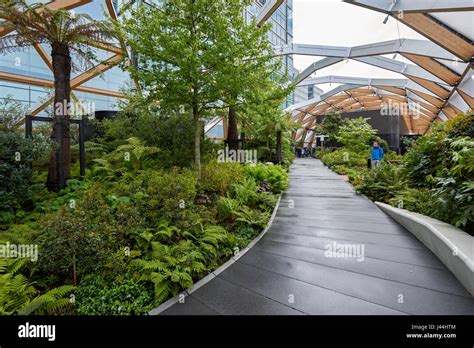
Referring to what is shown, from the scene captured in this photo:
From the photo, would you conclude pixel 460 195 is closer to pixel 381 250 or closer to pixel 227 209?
pixel 381 250

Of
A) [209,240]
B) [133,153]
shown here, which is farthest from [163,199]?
[133,153]

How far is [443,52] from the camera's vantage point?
15.3 m

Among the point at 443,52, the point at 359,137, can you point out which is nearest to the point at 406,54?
the point at 443,52

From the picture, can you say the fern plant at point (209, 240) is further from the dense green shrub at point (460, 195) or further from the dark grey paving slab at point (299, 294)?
the dense green shrub at point (460, 195)

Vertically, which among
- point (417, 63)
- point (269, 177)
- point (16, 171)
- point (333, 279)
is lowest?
point (333, 279)

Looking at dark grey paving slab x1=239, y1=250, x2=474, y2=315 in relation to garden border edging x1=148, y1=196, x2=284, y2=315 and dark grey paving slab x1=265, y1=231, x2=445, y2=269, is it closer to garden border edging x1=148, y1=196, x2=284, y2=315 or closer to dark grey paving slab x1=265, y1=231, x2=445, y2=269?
garden border edging x1=148, y1=196, x2=284, y2=315

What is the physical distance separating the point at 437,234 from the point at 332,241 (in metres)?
1.65

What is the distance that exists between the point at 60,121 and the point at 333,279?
7634 mm

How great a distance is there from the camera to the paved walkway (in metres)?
2.83

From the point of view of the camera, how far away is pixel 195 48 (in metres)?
6.10

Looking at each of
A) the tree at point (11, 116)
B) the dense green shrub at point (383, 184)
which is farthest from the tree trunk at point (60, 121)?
the dense green shrub at point (383, 184)

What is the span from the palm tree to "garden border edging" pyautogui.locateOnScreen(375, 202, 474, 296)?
335 inches

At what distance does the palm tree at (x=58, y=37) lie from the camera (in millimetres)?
6375
